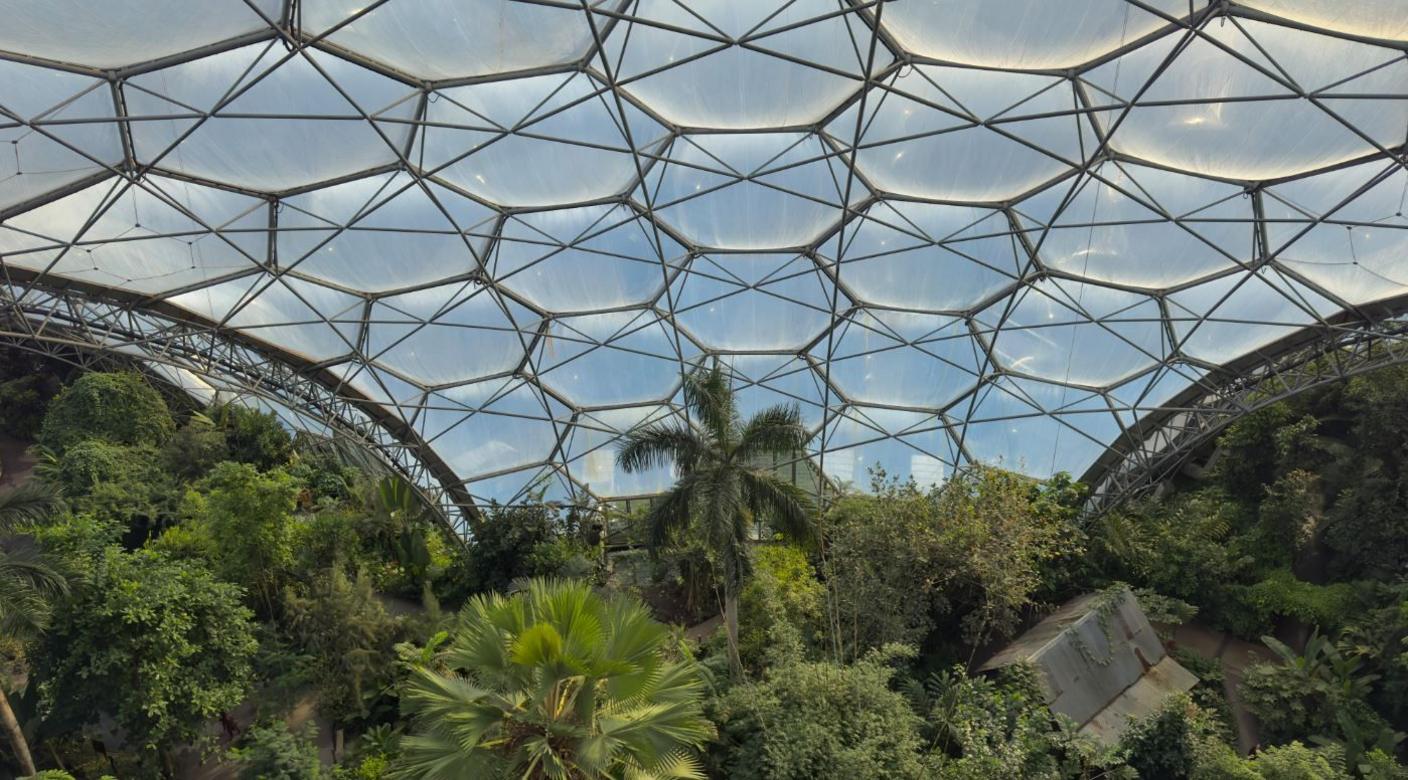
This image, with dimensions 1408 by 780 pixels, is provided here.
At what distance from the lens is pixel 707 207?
2359 cm

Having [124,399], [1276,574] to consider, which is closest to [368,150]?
[124,399]

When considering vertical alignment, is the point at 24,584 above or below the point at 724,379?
below

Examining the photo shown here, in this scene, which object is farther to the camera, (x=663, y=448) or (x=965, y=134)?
(x=663, y=448)

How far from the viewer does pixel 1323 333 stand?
910 inches

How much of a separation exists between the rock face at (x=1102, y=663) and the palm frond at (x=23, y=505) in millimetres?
22501

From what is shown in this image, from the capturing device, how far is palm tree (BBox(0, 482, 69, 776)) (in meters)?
16.2

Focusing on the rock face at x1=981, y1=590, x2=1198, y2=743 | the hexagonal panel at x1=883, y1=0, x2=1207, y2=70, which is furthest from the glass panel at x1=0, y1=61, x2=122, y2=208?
the rock face at x1=981, y1=590, x2=1198, y2=743

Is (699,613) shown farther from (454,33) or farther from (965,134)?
(454,33)

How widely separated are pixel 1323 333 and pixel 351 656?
2858 cm

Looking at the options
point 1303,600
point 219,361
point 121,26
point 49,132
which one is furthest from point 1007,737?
point 219,361

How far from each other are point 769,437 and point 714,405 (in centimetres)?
164

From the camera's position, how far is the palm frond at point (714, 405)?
21.0m

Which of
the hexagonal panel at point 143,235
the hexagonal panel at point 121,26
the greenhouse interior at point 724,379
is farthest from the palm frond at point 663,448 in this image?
the hexagonal panel at point 121,26

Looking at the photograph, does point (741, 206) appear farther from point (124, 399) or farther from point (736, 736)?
point (124, 399)
